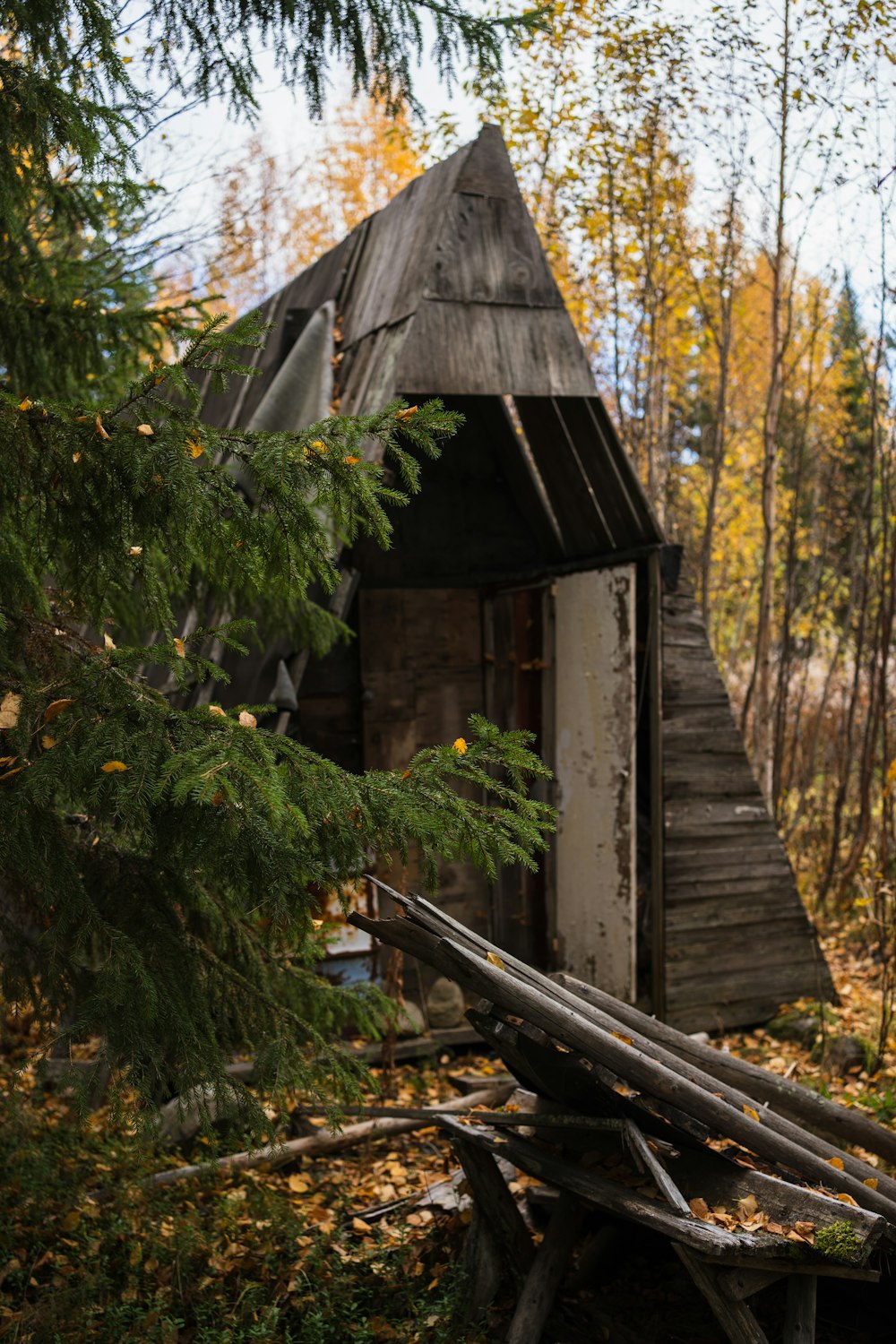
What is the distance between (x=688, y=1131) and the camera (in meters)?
3.68

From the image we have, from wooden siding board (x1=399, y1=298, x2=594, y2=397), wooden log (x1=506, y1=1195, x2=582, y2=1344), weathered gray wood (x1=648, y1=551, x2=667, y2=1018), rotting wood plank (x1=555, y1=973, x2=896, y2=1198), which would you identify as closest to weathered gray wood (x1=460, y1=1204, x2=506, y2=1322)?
wooden log (x1=506, y1=1195, x2=582, y2=1344)

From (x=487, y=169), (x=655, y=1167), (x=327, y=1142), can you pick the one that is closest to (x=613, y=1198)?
(x=655, y=1167)

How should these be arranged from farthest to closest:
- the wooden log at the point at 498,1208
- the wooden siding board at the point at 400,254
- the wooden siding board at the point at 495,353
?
1. the wooden siding board at the point at 400,254
2. the wooden siding board at the point at 495,353
3. the wooden log at the point at 498,1208

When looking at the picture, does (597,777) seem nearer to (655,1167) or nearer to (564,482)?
(564,482)

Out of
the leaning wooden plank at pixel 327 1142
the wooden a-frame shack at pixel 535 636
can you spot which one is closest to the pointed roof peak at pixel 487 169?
the wooden a-frame shack at pixel 535 636

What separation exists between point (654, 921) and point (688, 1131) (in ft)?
11.5

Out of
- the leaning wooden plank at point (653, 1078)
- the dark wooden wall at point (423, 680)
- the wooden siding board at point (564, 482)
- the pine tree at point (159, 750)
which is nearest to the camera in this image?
the pine tree at point (159, 750)

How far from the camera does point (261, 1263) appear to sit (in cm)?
461

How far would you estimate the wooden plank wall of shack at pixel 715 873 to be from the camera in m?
7.18

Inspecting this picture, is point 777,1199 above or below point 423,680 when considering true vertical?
below

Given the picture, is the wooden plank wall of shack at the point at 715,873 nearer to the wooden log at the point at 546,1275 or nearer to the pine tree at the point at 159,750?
the wooden log at the point at 546,1275

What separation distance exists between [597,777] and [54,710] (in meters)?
4.65

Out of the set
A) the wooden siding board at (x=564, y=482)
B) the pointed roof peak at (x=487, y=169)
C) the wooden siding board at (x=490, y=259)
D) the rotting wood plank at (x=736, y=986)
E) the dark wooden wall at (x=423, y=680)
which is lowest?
the rotting wood plank at (x=736, y=986)

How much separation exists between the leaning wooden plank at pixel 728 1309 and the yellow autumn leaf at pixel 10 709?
2.56 meters
